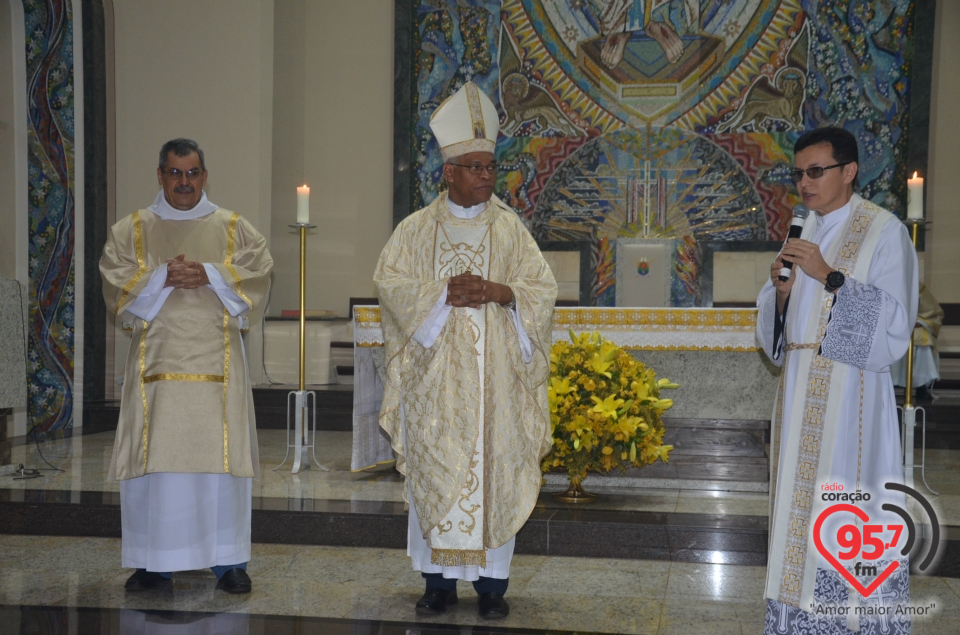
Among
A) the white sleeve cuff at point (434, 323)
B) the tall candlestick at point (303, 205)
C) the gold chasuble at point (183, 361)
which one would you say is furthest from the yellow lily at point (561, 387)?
Result: the tall candlestick at point (303, 205)

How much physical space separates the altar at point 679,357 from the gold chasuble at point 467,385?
6.81ft

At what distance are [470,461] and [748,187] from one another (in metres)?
6.63

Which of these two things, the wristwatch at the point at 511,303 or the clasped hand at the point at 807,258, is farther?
the wristwatch at the point at 511,303

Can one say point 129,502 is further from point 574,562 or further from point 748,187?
point 748,187

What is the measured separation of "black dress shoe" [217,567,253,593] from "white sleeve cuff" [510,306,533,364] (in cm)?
141

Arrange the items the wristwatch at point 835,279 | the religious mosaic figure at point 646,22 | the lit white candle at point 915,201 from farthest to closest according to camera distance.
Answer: the religious mosaic figure at point 646,22 < the lit white candle at point 915,201 < the wristwatch at point 835,279

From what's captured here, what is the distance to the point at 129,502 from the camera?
12.3 ft

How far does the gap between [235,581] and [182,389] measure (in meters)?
0.79

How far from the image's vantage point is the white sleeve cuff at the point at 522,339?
137 inches

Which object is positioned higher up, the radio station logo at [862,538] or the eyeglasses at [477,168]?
the eyeglasses at [477,168]

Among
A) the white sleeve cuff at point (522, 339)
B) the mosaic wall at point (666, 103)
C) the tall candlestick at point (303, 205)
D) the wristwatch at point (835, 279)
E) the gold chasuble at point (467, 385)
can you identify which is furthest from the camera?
the mosaic wall at point (666, 103)

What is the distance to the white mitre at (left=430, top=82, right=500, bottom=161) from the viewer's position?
3510mm

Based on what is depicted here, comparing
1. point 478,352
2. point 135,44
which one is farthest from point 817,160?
point 135,44

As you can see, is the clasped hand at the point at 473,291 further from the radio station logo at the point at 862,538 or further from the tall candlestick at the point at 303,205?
the tall candlestick at the point at 303,205
